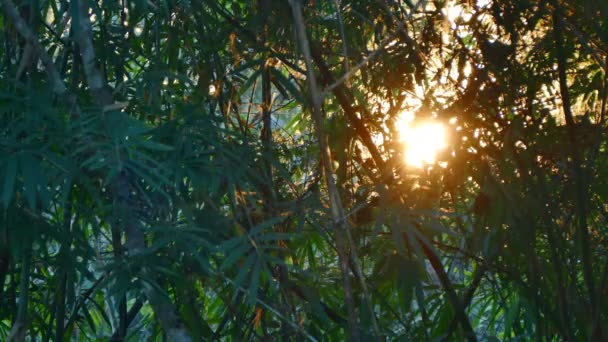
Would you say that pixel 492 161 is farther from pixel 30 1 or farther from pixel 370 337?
pixel 30 1

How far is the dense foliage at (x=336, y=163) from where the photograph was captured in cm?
141

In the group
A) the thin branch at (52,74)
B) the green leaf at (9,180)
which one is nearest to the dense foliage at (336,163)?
the thin branch at (52,74)

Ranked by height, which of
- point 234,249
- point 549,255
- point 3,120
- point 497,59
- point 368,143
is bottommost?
point 234,249

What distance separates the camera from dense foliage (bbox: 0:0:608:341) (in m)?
1.41

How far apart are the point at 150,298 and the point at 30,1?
581 mm

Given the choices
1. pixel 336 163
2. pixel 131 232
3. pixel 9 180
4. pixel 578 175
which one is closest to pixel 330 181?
pixel 131 232

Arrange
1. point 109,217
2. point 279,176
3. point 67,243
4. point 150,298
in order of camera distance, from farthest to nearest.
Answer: point 279,176
point 67,243
point 109,217
point 150,298

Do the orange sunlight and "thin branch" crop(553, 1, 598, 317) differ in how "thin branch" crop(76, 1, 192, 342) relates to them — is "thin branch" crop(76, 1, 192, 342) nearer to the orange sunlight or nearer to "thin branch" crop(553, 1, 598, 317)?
the orange sunlight

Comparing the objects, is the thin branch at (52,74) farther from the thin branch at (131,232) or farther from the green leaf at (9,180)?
the green leaf at (9,180)

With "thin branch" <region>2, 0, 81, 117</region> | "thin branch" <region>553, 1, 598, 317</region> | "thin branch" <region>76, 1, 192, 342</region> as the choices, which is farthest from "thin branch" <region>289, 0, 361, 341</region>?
"thin branch" <region>553, 1, 598, 317</region>

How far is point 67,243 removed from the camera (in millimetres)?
1487

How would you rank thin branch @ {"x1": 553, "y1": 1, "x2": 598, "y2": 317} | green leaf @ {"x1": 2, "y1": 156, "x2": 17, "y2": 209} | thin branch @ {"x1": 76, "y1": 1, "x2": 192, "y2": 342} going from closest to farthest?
green leaf @ {"x1": 2, "y1": 156, "x2": 17, "y2": 209} → thin branch @ {"x1": 76, "y1": 1, "x2": 192, "y2": 342} → thin branch @ {"x1": 553, "y1": 1, "x2": 598, "y2": 317}

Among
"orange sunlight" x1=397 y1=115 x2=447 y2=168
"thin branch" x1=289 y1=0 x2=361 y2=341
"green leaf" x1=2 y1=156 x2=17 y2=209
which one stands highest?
"orange sunlight" x1=397 y1=115 x2=447 y2=168

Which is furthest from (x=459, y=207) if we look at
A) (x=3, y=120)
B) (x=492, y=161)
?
(x=3, y=120)
